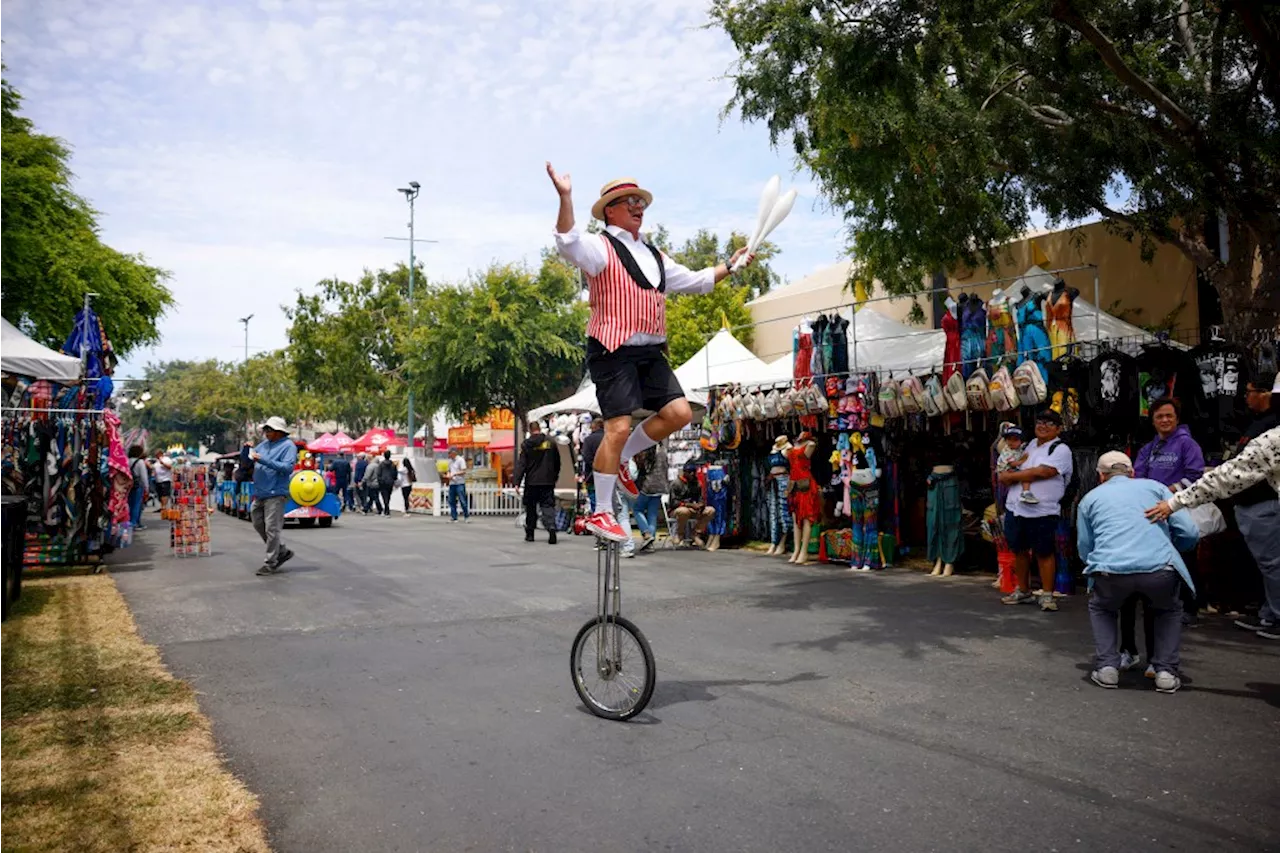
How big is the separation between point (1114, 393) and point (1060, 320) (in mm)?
1248

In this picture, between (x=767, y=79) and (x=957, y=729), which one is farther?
(x=767, y=79)

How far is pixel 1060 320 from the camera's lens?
10625 millimetres

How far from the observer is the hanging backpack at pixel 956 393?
11273 mm

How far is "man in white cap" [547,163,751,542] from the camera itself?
5.39m

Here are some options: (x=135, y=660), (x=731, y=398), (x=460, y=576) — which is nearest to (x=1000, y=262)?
(x=731, y=398)

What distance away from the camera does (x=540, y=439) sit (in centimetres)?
Answer: 1708

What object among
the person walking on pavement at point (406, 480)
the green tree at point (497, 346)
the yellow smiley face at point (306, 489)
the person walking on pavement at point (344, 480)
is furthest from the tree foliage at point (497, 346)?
the yellow smiley face at point (306, 489)

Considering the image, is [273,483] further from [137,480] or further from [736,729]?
[736,729]

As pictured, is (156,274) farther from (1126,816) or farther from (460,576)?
(1126,816)

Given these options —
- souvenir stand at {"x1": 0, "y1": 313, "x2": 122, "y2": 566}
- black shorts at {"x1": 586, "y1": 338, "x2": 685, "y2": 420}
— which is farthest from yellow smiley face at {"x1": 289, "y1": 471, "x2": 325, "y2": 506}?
black shorts at {"x1": 586, "y1": 338, "x2": 685, "y2": 420}

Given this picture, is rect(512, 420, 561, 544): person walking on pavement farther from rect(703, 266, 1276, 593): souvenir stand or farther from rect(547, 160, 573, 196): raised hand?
rect(547, 160, 573, 196): raised hand

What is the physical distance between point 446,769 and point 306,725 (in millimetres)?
1237

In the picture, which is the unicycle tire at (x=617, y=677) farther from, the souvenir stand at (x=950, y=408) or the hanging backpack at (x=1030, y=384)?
the hanging backpack at (x=1030, y=384)

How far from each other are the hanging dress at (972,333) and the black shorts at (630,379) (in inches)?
274
